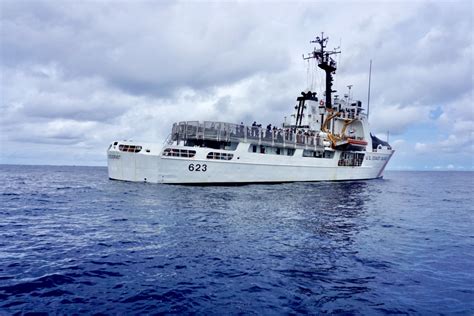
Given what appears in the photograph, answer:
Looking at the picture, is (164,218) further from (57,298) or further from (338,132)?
(338,132)

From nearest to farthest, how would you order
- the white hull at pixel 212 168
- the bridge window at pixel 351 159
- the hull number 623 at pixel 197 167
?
the white hull at pixel 212 168, the hull number 623 at pixel 197 167, the bridge window at pixel 351 159

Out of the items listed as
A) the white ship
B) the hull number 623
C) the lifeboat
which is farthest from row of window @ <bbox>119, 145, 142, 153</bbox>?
the lifeboat

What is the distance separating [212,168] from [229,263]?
1101 inches

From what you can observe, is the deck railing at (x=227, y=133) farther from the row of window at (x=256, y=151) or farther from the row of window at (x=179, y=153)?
the row of window at (x=179, y=153)

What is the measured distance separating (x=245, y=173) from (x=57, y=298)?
3395 cm

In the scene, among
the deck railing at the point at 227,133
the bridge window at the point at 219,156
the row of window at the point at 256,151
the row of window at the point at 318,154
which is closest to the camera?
the row of window at the point at 256,151

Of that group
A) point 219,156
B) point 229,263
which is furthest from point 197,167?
point 229,263

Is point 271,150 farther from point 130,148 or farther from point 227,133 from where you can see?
point 130,148

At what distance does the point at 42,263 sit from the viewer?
1049 cm

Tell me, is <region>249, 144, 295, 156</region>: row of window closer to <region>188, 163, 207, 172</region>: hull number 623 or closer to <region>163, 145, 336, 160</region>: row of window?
<region>163, 145, 336, 160</region>: row of window

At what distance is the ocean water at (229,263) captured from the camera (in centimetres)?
802

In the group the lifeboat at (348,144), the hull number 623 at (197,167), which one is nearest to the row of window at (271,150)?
the hull number 623 at (197,167)

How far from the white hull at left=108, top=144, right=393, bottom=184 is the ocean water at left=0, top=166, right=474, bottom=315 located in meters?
16.5

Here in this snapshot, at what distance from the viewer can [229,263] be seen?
1088 cm
